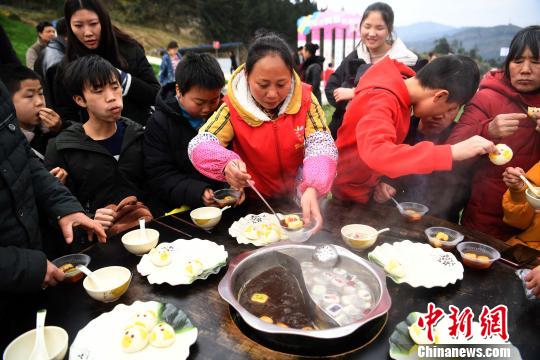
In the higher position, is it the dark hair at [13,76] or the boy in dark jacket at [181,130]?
the dark hair at [13,76]

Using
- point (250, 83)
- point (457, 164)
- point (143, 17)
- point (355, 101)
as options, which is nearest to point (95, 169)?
point (250, 83)

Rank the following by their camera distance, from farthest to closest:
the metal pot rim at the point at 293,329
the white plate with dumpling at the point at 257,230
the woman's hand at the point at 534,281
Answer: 1. the white plate with dumpling at the point at 257,230
2. the woman's hand at the point at 534,281
3. the metal pot rim at the point at 293,329

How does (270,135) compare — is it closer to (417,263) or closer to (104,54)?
(417,263)

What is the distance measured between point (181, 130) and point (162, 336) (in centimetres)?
199

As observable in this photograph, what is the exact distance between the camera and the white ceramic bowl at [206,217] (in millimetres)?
2269

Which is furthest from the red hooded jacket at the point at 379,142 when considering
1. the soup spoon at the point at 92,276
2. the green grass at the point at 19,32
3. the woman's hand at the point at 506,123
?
the green grass at the point at 19,32

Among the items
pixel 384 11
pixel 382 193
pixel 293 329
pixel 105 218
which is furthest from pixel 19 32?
pixel 293 329

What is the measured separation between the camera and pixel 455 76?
7.19 feet

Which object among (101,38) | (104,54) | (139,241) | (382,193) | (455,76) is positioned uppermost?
(101,38)

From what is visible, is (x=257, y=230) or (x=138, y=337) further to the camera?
(x=257, y=230)

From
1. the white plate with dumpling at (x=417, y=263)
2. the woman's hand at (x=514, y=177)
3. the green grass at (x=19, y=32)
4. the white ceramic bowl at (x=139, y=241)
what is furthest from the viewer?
the green grass at (x=19, y=32)

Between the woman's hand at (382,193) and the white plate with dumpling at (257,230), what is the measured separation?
98 centimetres

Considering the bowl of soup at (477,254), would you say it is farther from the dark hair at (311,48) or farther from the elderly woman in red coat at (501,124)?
the dark hair at (311,48)

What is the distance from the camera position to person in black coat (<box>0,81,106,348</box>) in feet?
5.25
